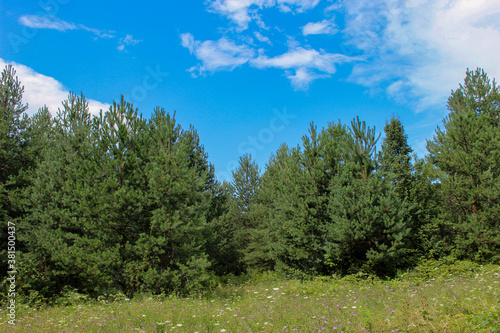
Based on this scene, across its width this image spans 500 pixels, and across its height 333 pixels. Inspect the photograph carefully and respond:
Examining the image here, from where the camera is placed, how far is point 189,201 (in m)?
14.2

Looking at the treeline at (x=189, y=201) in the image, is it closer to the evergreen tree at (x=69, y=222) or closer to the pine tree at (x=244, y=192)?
the evergreen tree at (x=69, y=222)

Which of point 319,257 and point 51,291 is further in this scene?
point 319,257

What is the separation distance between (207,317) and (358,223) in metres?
9.42

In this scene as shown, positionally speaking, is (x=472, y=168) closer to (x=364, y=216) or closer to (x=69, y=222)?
(x=364, y=216)

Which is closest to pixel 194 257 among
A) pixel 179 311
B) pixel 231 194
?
pixel 179 311

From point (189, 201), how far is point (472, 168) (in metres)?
16.4

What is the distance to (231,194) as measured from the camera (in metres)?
31.4

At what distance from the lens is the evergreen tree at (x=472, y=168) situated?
15.8 metres

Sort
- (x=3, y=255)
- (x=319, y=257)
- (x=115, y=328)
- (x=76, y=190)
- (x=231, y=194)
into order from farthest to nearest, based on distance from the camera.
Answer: (x=231, y=194) → (x=319, y=257) → (x=3, y=255) → (x=76, y=190) → (x=115, y=328)

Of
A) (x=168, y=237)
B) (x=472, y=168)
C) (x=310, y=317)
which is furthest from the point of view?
(x=472, y=168)

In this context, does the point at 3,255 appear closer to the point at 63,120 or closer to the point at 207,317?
the point at 63,120

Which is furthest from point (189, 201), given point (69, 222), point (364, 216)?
point (364, 216)

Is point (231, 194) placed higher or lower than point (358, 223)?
higher

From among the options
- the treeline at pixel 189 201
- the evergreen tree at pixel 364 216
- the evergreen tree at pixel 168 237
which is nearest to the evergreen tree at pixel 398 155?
the treeline at pixel 189 201
